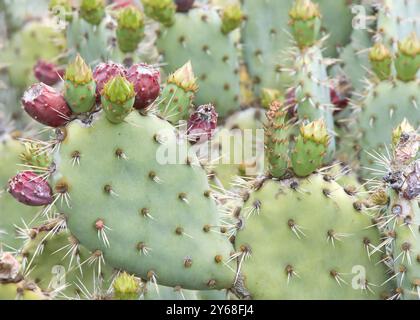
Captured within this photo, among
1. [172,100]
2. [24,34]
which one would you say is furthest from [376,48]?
[24,34]

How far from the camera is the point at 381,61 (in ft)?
11.8

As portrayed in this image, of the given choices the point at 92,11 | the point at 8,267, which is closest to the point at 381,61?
the point at 92,11

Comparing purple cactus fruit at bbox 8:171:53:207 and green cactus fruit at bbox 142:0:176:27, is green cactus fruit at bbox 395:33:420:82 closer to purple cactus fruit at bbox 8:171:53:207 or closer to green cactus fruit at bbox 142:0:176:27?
green cactus fruit at bbox 142:0:176:27

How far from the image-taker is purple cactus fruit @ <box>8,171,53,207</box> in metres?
2.70

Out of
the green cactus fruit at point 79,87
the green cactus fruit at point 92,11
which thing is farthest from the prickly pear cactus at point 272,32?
the green cactus fruit at point 79,87

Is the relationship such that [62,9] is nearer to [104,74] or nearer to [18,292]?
[104,74]

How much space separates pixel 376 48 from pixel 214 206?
1.07m

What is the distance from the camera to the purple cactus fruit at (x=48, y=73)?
13.4 ft

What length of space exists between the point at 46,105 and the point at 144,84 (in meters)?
0.27

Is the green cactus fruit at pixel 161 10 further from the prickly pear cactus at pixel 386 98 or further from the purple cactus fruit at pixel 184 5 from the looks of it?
the prickly pear cactus at pixel 386 98

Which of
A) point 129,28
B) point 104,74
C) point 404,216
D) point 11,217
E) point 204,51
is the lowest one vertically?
point 11,217
